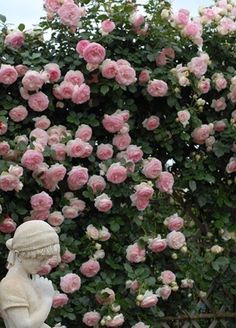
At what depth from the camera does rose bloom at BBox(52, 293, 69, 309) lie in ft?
11.7

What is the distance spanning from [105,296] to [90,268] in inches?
5.6

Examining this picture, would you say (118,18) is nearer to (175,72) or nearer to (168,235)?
(175,72)

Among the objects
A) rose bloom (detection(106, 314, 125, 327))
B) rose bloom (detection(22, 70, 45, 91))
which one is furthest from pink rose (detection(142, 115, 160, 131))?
rose bloom (detection(106, 314, 125, 327))

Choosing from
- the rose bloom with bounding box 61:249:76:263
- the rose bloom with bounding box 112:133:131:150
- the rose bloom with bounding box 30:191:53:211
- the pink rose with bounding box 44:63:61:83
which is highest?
the pink rose with bounding box 44:63:61:83

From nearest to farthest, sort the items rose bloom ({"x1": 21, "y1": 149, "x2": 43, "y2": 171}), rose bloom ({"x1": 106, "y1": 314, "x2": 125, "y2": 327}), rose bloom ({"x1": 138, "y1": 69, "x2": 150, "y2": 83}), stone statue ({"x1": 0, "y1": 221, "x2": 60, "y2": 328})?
stone statue ({"x1": 0, "y1": 221, "x2": 60, "y2": 328})
rose bloom ({"x1": 21, "y1": 149, "x2": 43, "y2": 171})
rose bloom ({"x1": 106, "y1": 314, "x2": 125, "y2": 327})
rose bloom ({"x1": 138, "y1": 69, "x2": 150, "y2": 83})

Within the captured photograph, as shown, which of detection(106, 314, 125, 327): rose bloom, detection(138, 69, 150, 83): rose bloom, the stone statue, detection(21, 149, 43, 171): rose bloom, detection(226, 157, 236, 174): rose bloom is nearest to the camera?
the stone statue

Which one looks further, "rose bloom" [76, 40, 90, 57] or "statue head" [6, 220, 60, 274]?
"rose bloom" [76, 40, 90, 57]

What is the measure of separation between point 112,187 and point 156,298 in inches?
21.3

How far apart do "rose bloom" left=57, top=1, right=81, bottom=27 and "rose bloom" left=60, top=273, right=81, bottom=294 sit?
1186 millimetres

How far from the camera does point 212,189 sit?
4.19m

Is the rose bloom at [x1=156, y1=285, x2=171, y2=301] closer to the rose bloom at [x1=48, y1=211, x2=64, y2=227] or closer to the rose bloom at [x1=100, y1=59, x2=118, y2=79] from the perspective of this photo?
the rose bloom at [x1=48, y1=211, x2=64, y2=227]

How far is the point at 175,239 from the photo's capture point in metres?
→ 3.87

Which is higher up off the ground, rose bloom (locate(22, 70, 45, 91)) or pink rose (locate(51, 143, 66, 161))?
rose bloom (locate(22, 70, 45, 91))

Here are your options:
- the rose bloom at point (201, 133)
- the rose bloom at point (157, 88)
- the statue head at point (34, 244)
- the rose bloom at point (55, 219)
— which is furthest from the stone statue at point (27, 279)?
the rose bloom at point (201, 133)
